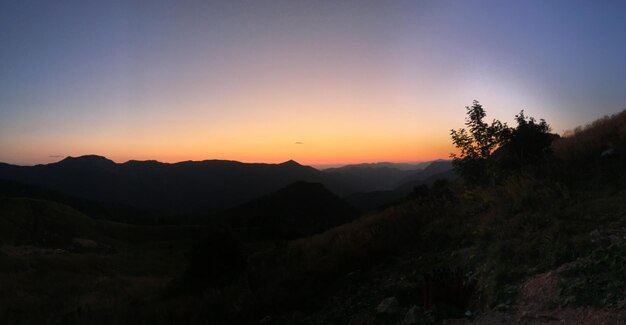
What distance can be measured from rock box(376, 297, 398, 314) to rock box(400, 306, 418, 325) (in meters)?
0.36

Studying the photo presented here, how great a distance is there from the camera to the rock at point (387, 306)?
19.9ft

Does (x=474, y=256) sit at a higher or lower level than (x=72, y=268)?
higher

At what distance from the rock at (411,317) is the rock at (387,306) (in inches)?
14.1

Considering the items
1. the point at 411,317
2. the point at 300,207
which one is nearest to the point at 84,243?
the point at 300,207

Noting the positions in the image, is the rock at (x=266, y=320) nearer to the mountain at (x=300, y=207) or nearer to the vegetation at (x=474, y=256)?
the vegetation at (x=474, y=256)

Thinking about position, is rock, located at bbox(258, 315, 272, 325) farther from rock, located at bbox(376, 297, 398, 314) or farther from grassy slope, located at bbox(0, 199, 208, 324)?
grassy slope, located at bbox(0, 199, 208, 324)

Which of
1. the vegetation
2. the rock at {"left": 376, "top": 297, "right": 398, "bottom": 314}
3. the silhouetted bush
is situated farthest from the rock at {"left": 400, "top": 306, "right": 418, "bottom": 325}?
the silhouetted bush

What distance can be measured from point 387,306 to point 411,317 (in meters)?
0.64

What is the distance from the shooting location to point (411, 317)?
5520 mm

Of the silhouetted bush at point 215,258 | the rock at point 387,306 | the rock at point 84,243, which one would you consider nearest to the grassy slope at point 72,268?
the rock at point 84,243

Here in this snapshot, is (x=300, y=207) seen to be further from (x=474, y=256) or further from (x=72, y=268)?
(x=474, y=256)

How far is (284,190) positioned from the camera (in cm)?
13362

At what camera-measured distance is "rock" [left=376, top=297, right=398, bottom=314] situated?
6059 mm

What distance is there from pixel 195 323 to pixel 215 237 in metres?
10.1
